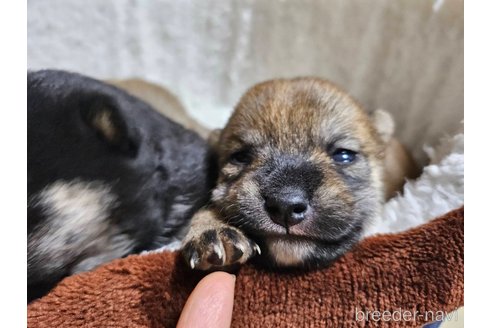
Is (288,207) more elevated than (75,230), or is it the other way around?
(288,207)

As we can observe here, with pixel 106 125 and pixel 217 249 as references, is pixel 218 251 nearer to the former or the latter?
pixel 217 249

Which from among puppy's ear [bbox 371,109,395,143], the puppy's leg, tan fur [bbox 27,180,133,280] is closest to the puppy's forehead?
puppy's ear [bbox 371,109,395,143]

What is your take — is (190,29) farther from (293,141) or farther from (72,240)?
(72,240)

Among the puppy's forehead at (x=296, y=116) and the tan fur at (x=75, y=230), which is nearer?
the tan fur at (x=75, y=230)

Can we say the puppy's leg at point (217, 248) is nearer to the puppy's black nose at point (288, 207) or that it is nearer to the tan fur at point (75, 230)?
the puppy's black nose at point (288, 207)

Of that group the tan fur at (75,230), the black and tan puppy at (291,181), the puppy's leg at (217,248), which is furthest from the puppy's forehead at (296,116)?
the tan fur at (75,230)

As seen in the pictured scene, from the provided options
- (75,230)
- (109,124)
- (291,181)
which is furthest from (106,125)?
(291,181)
